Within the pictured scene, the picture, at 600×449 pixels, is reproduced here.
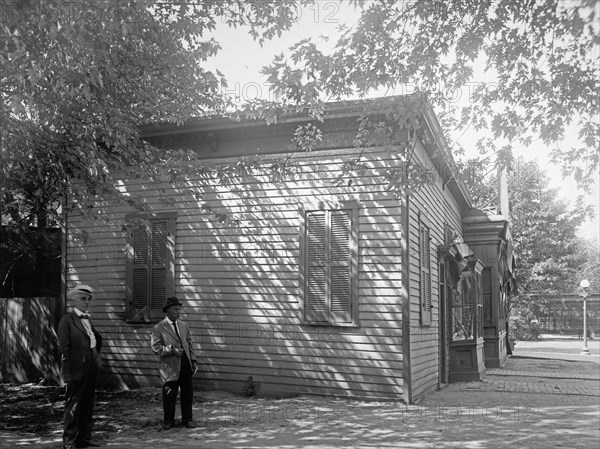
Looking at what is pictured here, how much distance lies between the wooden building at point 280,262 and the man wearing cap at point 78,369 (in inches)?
162

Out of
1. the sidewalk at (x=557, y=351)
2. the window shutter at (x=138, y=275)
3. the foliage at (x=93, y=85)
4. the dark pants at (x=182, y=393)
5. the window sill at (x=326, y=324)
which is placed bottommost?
the sidewalk at (x=557, y=351)

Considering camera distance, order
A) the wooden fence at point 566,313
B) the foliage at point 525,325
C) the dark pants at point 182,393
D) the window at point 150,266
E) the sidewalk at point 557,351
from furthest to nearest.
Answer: the wooden fence at point 566,313 → the foliage at point 525,325 → the sidewalk at point 557,351 → the window at point 150,266 → the dark pants at point 182,393

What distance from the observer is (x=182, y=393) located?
991 cm

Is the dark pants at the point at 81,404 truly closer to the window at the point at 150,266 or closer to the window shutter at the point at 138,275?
the window at the point at 150,266

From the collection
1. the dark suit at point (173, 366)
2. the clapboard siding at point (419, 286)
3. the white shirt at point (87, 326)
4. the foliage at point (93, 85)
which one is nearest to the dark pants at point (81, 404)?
the white shirt at point (87, 326)

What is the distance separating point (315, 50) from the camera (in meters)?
9.53

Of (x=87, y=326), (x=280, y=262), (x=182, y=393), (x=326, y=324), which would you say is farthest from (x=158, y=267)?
(x=87, y=326)

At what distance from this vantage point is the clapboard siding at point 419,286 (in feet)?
41.6

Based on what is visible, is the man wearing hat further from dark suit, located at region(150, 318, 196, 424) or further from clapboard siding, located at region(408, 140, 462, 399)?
clapboard siding, located at region(408, 140, 462, 399)

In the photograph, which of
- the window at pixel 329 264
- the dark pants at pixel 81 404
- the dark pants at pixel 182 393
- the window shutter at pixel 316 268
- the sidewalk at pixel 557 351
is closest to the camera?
the dark pants at pixel 81 404

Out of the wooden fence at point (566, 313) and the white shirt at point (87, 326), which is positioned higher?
the white shirt at point (87, 326)

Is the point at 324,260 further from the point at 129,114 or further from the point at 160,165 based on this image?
the point at 129,114

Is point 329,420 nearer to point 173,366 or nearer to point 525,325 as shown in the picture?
point 173,366

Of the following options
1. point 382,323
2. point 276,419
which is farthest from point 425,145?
point 276,419
